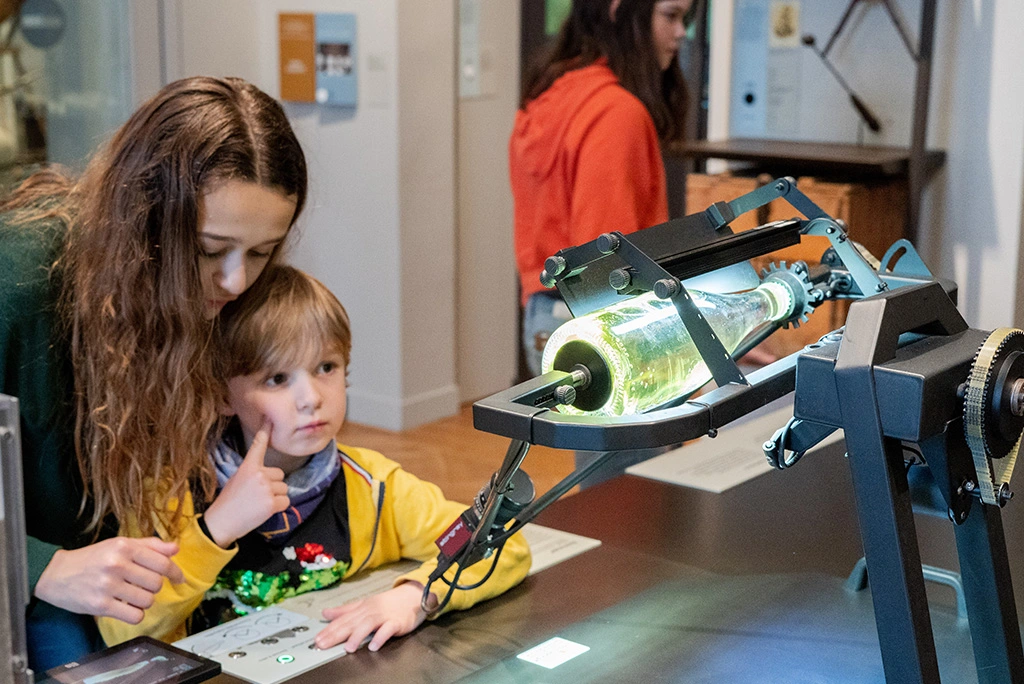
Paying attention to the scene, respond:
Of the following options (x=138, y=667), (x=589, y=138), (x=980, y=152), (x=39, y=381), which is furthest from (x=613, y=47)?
(x=138, y=667)

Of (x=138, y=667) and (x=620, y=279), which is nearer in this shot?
(x=620, y=279)

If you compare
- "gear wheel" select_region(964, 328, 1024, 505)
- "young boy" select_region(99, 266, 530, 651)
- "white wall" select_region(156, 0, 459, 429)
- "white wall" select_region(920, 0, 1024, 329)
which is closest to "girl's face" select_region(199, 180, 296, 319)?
"young boy" select_region(99, 266, 530, 651)

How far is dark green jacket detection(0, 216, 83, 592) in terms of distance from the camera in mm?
1330

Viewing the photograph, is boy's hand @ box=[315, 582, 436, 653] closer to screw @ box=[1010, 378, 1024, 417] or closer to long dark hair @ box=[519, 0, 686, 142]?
screw @ box=[1010, 378, 1024, 417]

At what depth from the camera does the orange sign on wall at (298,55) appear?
4.45 metres

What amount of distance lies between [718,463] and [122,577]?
916 millimetres

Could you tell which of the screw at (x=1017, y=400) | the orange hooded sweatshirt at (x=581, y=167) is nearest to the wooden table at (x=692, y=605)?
the screw at (x=1017, y=400)

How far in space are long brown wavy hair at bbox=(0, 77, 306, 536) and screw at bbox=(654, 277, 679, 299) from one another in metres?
0.64

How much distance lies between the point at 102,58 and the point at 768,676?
3.49 m

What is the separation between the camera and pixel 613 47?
2736 millimetres

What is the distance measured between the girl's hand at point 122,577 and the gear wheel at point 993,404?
785mm

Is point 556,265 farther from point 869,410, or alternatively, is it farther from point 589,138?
point 589,138

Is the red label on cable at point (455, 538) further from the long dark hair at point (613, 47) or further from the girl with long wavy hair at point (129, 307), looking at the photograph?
the long dark hair at point (613, 47)

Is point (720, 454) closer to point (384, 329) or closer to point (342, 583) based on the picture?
point (342, 583)
